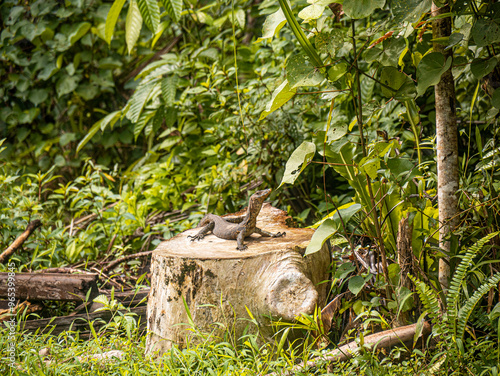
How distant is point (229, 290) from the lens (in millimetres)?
2207

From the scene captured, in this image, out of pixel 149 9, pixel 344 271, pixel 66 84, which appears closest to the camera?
pixel 344 271

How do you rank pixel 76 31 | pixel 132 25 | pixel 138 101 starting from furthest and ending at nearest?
pixel 76 31 → pixel 138 101 → pixel 132 25

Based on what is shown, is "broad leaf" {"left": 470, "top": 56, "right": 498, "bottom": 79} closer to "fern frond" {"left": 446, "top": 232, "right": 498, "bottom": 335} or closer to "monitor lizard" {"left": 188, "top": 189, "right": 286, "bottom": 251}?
"fern frond" {"left": 446, "top": 232, "right": 498, "bottom": 335}

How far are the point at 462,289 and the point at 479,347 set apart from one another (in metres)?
0.33

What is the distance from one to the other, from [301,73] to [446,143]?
744 mm

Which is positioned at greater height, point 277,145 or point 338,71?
point 338,71

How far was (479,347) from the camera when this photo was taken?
1743mm

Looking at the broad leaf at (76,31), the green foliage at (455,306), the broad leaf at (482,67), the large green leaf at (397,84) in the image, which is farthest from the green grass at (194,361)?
the broad leaf at (76,31)

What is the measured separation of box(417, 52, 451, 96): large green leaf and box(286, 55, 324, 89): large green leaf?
0.42 metres

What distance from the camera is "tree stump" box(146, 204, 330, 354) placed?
7.00ft

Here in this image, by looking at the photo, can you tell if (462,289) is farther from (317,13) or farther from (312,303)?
(317,13)

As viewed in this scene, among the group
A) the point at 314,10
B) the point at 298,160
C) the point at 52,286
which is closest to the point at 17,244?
the point at 52,286

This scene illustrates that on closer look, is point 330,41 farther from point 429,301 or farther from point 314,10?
point 429,301

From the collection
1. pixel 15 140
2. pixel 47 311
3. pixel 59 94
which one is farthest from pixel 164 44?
pixel 47 311
